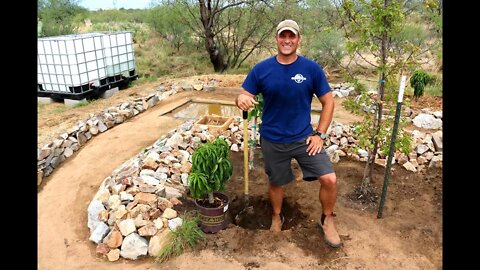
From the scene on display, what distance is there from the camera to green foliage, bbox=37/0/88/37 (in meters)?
16.6

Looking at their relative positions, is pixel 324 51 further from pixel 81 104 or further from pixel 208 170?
pixel 208 170

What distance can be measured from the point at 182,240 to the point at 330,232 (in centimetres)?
130

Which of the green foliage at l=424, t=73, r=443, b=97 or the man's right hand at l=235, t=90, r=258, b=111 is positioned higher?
the man's right hand at l=235, t=90, r=258, b=111

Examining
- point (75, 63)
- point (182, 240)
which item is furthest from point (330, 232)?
point (75, 63)

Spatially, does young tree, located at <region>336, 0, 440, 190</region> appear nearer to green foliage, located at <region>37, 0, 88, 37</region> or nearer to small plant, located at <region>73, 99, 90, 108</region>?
small plant, located at <region>73, 99, 90, 108</region>

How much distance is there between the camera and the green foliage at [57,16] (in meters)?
16.6

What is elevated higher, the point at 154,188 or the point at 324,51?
the point at 324,51

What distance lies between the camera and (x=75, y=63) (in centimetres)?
958

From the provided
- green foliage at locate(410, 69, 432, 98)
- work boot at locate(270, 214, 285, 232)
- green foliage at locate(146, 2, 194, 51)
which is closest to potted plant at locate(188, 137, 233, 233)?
work boot at locate(270, 214, 285, 232)

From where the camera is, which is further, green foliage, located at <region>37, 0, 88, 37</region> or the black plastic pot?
green foliage, located at <region>37, 0, 88, 37</region>

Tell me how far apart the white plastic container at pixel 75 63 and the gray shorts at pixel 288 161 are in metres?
7.63

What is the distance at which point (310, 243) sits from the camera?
3.36 metres

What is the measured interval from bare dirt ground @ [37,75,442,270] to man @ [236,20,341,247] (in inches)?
11.8

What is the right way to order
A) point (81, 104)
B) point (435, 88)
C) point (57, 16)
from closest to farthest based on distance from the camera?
point (435, 88)
point (81, 104)
point (57, 16)
